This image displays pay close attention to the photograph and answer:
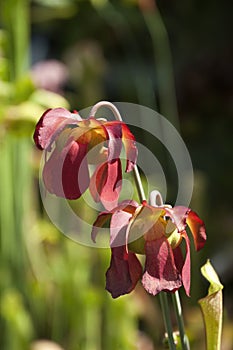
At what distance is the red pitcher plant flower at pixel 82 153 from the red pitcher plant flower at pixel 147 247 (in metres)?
0.02

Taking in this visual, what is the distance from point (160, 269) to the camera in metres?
0.52

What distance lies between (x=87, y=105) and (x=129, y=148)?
1223 millimetres

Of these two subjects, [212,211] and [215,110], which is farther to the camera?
[215,110]

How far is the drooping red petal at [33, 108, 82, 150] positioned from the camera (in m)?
0.52

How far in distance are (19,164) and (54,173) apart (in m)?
0.86

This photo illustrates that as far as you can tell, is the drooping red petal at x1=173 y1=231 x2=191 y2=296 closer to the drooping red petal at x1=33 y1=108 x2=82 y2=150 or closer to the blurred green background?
the drooping red petal at x1=33 y1=108 x2=82 y2=150

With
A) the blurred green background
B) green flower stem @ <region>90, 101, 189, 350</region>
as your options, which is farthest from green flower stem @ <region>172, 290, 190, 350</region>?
the blurred green background

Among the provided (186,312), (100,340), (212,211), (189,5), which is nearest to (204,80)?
(189,5)

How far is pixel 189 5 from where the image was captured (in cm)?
282

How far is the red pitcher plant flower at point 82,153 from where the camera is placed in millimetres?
518

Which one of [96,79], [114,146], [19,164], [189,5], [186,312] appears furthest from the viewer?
[189,5]

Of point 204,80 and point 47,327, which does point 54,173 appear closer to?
point 47,327

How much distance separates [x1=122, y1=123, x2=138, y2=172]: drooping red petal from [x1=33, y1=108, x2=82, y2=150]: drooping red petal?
35 millimetres

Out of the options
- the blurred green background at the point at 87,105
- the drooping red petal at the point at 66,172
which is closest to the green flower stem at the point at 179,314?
the drooping red petal at the point at 66,172
